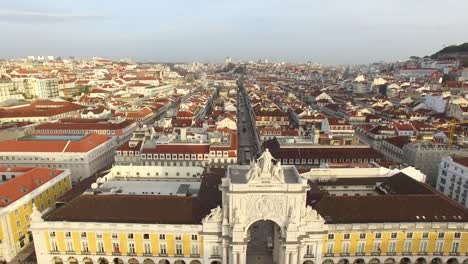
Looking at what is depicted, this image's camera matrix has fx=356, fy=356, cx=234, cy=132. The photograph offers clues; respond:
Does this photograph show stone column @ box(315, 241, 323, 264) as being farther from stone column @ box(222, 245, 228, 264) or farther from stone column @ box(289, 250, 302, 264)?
stone column @ box(222, 245, 228, 264)

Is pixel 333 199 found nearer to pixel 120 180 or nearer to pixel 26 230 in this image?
pixel 120 180

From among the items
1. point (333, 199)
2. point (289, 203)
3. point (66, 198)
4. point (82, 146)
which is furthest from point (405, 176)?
point (82, 146)

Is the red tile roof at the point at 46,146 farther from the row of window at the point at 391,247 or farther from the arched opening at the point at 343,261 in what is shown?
the arched opening at the point at 343,261

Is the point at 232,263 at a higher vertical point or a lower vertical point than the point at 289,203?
lower

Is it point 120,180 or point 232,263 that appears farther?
point 120,180

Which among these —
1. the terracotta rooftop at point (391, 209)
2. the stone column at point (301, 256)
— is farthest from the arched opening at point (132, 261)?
the terracotta rooftop at point (391, 209)

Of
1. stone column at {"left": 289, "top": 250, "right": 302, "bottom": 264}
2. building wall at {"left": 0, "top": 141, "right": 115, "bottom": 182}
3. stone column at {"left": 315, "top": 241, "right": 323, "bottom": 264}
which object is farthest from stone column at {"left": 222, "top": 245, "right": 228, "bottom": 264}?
building wall at {"left": 0, "top": 141, "right": 115, "bottom": 182}
